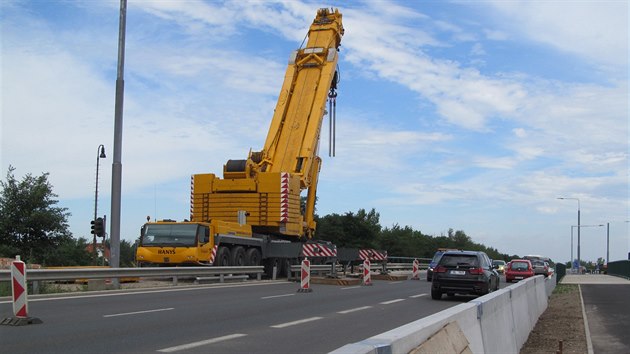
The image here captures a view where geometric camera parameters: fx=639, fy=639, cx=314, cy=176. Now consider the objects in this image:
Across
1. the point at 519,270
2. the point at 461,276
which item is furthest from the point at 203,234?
the point at 519,270

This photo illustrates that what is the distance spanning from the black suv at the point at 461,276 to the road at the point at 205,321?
497mm

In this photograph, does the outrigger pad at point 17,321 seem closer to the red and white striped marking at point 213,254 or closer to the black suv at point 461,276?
the black suv at point 461,276

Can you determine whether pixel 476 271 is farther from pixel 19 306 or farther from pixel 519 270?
pixel 519 270

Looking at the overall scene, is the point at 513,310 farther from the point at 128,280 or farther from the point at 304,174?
the point at 304,174

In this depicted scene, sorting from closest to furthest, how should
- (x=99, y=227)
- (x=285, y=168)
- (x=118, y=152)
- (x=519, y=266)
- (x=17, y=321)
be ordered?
1. (x=17, y=321)
2. (x=118, y=152)
3. (x=99, y=227)
4. (x=285, y=168)
5. (x=519, y=266)

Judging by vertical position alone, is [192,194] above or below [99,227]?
above

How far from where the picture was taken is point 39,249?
36.8 meters

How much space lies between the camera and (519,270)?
3509 centimetres

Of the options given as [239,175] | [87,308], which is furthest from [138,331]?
[239,175]

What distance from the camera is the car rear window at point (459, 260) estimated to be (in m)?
18.6

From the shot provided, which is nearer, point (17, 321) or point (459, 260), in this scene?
point (17, 321)

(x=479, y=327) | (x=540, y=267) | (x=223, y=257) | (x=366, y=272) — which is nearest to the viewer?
(x=479, y=327)

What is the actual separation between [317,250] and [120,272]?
462 inches

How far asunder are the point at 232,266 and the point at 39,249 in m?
17.7
